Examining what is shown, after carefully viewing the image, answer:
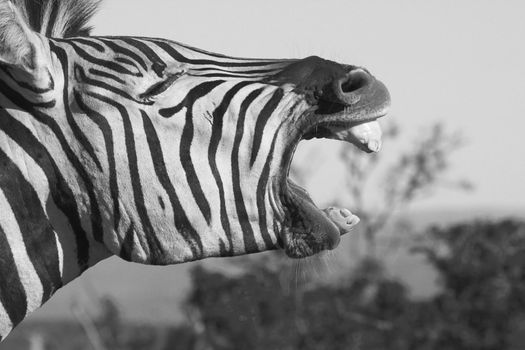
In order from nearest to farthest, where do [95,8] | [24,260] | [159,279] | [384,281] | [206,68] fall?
1. [24,260]
2. [206,68]
3. [95,8]
4. [384,281]
5. [159,279]

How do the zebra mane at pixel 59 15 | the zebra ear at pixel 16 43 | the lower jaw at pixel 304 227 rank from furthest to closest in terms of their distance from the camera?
1. the zebra mane at pixel 59 15
2. the lower jaw at pixel 304 227
3. the zebra ear at pixel 16 43

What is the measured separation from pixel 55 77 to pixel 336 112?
2.48 ft

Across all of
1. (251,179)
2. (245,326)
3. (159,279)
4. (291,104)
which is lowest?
(159,279)

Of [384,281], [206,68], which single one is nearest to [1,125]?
[206,68]

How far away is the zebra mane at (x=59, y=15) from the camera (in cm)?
328

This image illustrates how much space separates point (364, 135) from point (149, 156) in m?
0.59

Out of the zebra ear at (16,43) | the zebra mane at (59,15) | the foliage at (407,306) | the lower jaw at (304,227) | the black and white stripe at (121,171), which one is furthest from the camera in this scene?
the foliage at (407,306)

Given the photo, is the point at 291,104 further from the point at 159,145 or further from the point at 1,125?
the point at 1,125

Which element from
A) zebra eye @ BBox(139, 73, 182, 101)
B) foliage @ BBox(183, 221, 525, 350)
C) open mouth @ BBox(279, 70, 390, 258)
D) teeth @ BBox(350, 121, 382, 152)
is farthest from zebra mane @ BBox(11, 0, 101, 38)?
foliage @ BBox(183, 221, 525, 350)

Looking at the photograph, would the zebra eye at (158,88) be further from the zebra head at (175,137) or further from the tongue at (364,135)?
the tongue at (364,135)

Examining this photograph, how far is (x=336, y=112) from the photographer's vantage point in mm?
3061

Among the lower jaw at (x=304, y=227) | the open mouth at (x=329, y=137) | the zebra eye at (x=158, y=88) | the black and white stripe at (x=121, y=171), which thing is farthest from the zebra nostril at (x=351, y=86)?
the zebra eye at (x=158, y=88)

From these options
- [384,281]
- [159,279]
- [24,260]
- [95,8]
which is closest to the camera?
[24,260]

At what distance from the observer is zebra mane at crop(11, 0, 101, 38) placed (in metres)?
3.28
